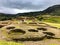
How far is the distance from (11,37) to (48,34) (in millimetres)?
7247

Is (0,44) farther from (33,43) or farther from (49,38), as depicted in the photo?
(49,38)

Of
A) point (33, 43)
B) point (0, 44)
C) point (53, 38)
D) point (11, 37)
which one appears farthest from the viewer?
point (53, 38)

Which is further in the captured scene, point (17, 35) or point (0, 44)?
point (17, 35)

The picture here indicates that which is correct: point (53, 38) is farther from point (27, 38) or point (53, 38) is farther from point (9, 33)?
point (9, 33)

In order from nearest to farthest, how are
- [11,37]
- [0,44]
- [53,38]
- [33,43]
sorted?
[0,44] → [33,43] → [11,37] → [53,38]

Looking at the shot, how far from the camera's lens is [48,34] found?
35312 millimetres

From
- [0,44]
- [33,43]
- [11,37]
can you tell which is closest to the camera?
[0,44]

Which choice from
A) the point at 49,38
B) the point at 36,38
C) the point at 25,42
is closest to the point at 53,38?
the point at 49,38

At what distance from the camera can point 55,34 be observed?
35781 millimetres

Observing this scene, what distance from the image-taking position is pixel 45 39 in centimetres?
3234

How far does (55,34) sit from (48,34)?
4.53 feet

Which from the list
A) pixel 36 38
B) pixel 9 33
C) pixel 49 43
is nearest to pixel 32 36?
pixel 36 38

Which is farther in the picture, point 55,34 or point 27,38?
point 55,34

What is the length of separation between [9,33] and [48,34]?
688 centimetres
